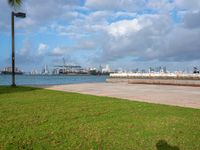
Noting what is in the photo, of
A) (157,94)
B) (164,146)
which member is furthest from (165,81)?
(164,146)

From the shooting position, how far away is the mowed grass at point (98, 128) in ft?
21.6

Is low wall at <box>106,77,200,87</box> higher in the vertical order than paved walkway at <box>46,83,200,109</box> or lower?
higher

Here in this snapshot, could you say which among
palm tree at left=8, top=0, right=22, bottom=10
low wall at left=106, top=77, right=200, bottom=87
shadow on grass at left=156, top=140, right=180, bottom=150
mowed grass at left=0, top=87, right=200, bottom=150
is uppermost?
palm tree at left=8, top=0, right=22, bottom=10

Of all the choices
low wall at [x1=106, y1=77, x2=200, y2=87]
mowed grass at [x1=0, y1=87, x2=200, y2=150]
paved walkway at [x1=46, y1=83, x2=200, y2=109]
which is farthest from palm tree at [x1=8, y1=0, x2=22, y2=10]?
low wall at [x1=106, y1=77, x2=200, y2=87]

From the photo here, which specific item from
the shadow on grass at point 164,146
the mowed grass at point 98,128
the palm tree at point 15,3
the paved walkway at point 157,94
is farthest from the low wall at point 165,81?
the shadow on grass at point 164,146

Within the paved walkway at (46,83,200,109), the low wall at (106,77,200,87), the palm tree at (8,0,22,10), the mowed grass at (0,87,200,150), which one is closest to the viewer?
the mowed grass at (0,87,200,150)

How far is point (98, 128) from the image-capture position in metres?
7.70

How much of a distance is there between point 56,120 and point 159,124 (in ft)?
8.87

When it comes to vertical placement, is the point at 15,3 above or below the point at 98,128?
above

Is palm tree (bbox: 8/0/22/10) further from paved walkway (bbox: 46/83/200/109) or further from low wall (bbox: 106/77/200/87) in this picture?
low wall (bbox: 106/77/200/87)

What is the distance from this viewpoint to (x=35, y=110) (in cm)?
999

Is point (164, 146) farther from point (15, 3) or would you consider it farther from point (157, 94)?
point (15, 3)

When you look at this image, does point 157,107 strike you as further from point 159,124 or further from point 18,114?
point 18,114

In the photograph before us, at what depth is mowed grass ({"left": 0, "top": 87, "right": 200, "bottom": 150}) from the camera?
259 inches
